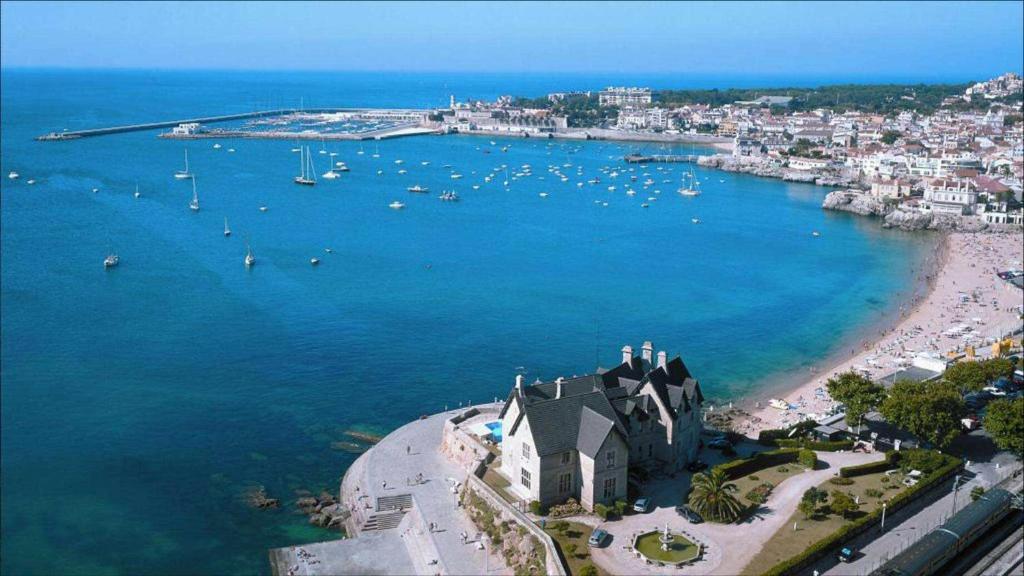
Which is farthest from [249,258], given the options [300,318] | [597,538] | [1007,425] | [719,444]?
[1007,425]

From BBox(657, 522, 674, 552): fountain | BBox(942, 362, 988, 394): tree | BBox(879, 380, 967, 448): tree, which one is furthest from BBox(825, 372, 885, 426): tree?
BBox(657, 522, 674, 552): fountain

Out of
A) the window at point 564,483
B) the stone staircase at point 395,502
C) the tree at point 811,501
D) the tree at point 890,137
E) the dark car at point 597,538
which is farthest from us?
the tree at point 890,137

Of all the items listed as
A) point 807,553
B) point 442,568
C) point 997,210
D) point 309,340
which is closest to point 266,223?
point 309,340

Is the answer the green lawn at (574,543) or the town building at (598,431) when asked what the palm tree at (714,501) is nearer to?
the town building at (598,431)

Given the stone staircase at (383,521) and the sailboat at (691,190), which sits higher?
the sailboat at (691,190)

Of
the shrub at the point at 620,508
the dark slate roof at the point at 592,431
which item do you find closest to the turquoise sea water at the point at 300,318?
the dark slate roof at the point at 592,431

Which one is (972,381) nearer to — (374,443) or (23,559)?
(374,443)
